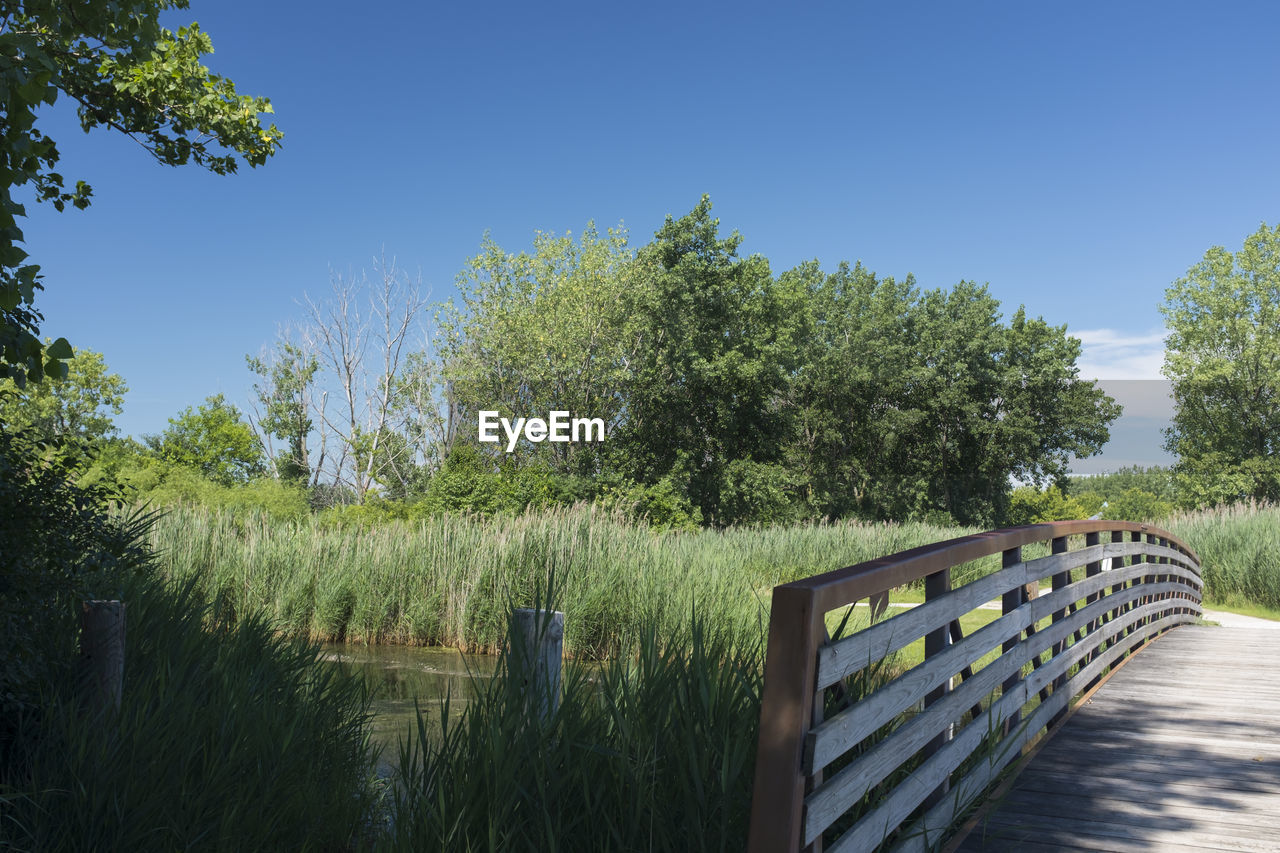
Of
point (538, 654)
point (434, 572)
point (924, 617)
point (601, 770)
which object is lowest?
point (434, 572)

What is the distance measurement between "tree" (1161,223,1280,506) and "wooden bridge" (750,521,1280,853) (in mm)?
38789

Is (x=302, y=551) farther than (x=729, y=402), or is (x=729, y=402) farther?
(x=729, y=402)

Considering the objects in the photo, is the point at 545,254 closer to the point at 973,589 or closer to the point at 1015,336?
the point at 1015,336

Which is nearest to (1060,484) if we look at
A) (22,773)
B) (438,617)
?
(438,617)

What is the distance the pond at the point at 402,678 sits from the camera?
696 centimetres

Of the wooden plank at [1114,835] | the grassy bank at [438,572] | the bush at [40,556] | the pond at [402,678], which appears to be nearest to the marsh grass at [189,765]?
the bush at [40,556]

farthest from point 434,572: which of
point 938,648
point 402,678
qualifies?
point 938,648

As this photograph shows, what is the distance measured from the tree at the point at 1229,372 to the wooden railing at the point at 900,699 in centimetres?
4063

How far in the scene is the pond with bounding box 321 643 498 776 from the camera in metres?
6.96

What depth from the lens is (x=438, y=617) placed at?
11203 millimetres

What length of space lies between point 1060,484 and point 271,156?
39.2m

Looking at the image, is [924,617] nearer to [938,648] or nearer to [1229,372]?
[938,648]

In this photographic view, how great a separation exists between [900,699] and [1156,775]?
7.47 ft

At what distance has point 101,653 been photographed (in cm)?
436
